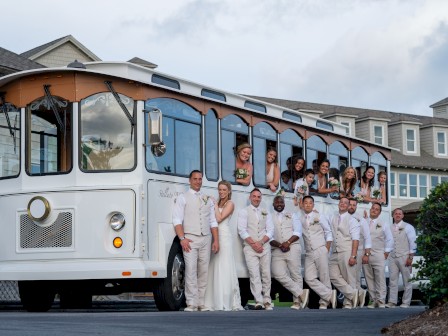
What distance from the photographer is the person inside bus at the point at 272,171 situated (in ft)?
61.4

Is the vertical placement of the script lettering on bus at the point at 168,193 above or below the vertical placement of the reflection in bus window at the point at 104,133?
below

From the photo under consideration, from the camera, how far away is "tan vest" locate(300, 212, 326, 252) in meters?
18.8

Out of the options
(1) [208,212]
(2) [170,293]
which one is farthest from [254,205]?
(2) [170,293]

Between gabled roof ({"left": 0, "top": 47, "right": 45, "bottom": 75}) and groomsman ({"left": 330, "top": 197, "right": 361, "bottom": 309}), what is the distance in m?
12.3

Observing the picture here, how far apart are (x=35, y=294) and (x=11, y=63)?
46.4 ft

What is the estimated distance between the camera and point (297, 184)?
64.1ft

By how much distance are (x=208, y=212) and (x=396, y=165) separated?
4270cm

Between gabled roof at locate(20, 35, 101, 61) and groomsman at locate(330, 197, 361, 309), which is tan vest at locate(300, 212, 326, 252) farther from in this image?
gabled roof at locate(20, 35, 101, 61)

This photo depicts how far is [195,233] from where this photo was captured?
634 inches

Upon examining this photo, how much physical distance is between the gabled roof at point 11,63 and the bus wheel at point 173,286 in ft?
46.5

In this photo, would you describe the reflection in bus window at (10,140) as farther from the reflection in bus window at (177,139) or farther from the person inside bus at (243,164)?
the person inside bus at (243,164)

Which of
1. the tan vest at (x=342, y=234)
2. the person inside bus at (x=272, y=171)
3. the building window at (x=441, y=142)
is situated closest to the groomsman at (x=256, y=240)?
the person inside bus at (x=272, y=171)

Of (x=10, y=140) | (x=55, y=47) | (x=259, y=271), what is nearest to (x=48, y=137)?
(x=10, y=140)

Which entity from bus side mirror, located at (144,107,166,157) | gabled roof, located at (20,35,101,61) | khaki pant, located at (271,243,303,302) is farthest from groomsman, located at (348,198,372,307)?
gabled roof, located at (20,35,101,61)
